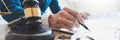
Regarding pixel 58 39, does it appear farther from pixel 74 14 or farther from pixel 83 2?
pixel 83 2

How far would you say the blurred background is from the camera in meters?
0.66

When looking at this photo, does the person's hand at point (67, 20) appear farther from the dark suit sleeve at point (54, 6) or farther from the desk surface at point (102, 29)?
the dark suit sleeve at point (54, 6)

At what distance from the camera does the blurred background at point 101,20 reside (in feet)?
2.16

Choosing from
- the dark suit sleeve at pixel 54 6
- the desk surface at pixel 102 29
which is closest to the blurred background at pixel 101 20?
the desk surface at pixel 102 29

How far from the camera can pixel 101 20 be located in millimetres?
893

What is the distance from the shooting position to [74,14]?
2.19 ft

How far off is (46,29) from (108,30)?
276 mm

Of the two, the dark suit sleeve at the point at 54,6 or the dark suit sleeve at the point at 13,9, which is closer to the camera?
the dark suit sleeve at the point at 13,9

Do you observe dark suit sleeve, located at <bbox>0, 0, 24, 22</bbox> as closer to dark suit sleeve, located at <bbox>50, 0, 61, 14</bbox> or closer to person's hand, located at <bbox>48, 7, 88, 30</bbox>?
person's hand, located at <bbox>48, 7, 88, 30</bbox>

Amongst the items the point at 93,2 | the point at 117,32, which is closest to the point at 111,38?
the point at 117,32

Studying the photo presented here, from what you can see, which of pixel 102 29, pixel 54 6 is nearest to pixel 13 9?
pixel 102 29

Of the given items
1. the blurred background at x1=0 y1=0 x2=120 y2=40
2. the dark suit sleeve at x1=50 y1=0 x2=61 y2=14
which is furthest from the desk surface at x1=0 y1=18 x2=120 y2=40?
the dark suit sleeve at x1=50 y1=0 x2=61 y2=14

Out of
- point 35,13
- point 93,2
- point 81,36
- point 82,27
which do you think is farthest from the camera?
point 93,2

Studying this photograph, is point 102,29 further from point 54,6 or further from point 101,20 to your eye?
point 54,6
